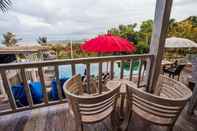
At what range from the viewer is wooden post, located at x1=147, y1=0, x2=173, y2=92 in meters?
2.15

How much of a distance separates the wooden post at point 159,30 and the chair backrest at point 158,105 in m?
0.99

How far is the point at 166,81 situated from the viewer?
1.76 meters

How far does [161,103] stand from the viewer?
117cm

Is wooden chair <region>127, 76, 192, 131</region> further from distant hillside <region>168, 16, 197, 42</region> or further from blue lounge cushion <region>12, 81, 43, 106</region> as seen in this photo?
distant hillside <region>168, 16, 197, 42</region>

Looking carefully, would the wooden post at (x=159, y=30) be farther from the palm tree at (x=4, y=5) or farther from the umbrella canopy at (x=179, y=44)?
the umbrella canopy at (x=179, y=44)

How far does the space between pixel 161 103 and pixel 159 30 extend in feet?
5.07

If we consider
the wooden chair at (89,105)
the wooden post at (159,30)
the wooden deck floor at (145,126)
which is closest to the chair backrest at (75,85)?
the wooden chair at (89,105)

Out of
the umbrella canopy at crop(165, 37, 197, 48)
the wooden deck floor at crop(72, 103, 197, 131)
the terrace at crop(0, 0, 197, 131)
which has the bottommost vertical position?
the wooden deck floor at crop(72, 103, 197, 131)

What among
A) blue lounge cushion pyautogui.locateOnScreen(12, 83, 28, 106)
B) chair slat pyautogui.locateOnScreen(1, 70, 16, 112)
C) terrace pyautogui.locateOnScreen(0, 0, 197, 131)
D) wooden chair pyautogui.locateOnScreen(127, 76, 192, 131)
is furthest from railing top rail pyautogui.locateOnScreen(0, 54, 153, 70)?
blue lounge cushion pyautogui.locateOnScreen(12, 83, 28, 106)

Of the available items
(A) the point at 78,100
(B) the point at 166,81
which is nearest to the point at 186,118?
(B) the point at 166,81

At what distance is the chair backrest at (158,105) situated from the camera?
115cm

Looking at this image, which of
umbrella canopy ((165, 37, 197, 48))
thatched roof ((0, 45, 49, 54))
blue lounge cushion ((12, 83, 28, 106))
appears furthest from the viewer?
umbrella canopy ((165, 37, 197, 48))

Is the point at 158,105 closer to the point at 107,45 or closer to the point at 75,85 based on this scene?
the point at 75,85

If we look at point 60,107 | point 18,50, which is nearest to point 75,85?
point 60,107
